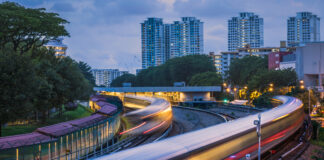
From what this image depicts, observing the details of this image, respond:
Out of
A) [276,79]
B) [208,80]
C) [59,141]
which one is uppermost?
[276,79]

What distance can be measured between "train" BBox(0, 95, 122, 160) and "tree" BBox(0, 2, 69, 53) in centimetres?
1425

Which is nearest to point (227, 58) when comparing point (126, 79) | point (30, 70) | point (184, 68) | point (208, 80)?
point (126, 79)

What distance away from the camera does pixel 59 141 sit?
585 inches

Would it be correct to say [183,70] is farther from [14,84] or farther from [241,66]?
[14,84]

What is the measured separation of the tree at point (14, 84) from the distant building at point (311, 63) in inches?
2041

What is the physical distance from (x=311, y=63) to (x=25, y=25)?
172 feet

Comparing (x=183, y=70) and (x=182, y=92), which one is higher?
(x=183, y=70)

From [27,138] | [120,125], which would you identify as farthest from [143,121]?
[27,138]

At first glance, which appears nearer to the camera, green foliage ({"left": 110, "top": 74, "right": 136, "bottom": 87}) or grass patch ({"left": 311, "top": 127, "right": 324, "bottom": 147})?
grass patch ({"left": 311, "top": 127, "right": 324, "bottom": 147})

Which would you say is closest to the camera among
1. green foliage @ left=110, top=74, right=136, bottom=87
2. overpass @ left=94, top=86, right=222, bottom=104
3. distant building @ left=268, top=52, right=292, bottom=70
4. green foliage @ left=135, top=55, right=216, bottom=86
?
overpass @ left=94, top=86, right=222, bottom=104

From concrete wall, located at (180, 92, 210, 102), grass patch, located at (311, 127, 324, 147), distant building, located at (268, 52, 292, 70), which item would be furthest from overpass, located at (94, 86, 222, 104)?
grass patch, located at (311, 127, 324, 147)

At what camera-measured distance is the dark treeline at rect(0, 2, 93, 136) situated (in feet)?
76.0

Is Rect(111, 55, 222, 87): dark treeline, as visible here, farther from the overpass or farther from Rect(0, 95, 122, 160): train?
Rect(0, 95, 122, 160): train

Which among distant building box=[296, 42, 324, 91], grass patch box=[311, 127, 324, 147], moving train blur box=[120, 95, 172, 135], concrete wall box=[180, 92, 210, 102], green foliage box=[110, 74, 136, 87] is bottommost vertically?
grass patch box=[311, 127, 324, 147]
